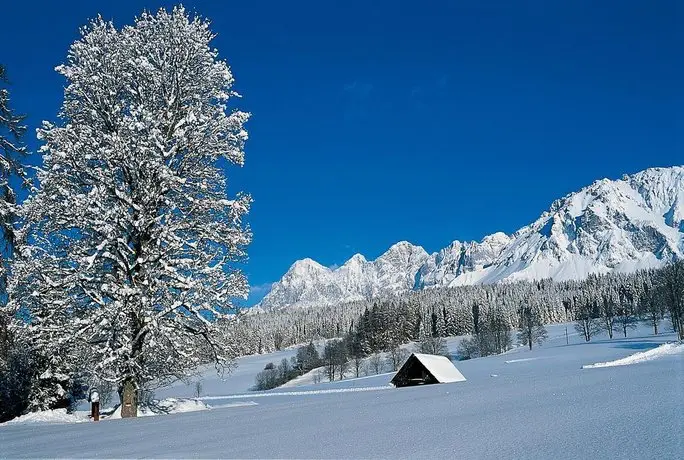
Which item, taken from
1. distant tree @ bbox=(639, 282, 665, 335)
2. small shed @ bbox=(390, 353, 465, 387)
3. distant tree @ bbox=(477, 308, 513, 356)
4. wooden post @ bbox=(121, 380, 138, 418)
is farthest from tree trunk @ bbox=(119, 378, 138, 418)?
distant tree @ bbox=(477, 308, 513, 356)

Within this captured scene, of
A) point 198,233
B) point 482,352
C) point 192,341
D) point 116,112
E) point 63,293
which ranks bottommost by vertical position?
point 482,352

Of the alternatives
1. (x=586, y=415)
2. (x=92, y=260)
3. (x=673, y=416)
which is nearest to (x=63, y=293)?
(x=92, y=260)

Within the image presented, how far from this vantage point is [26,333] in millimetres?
13117

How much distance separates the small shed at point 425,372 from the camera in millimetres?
35250

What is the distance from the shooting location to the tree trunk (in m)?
13.8

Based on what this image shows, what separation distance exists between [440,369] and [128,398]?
26.4 metres

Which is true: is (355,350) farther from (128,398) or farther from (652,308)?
(128,398)

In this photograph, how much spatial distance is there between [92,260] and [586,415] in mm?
11281

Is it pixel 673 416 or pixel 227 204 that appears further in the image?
pixel 227 204

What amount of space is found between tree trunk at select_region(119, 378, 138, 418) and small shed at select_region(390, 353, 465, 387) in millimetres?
24351

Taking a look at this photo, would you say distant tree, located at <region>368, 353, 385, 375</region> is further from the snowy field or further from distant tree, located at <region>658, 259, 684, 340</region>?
the snowy field

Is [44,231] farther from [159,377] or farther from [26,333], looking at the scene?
[159,377]

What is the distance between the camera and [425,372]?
35781mm

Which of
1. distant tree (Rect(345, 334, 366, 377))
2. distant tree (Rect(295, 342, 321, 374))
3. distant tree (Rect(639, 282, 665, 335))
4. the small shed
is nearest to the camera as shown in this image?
the small shed
